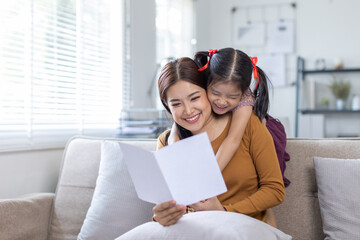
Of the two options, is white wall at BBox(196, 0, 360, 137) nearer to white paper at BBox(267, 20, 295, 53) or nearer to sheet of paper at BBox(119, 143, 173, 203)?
white paper at BBox(267, 20, 295, 53)

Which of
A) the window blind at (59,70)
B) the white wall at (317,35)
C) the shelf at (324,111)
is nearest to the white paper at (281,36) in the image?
the white wall at (317,35)

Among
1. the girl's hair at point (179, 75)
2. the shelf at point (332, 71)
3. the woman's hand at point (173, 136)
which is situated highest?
the shelf at point (332, 71)

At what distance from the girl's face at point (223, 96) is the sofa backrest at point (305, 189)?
39 centimetres

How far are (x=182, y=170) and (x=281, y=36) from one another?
13.6 feet

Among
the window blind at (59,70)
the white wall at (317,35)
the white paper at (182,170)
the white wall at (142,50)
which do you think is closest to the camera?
the white paper at (182,170)

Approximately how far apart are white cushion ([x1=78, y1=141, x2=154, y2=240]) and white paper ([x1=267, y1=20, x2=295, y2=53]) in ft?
11.7

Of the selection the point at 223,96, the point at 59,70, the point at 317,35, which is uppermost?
the point at 317,35

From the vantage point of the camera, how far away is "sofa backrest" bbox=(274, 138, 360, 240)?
60.7 inches

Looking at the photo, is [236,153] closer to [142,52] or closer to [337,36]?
[142,52]

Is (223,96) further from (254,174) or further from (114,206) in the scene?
(114,206)

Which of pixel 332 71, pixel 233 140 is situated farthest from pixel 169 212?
pixel 332 71

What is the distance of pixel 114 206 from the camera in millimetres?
1604

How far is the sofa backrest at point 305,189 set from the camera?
154 centimetres

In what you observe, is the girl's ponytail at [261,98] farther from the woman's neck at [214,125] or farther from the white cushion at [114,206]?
the white cushion at [114,206]
